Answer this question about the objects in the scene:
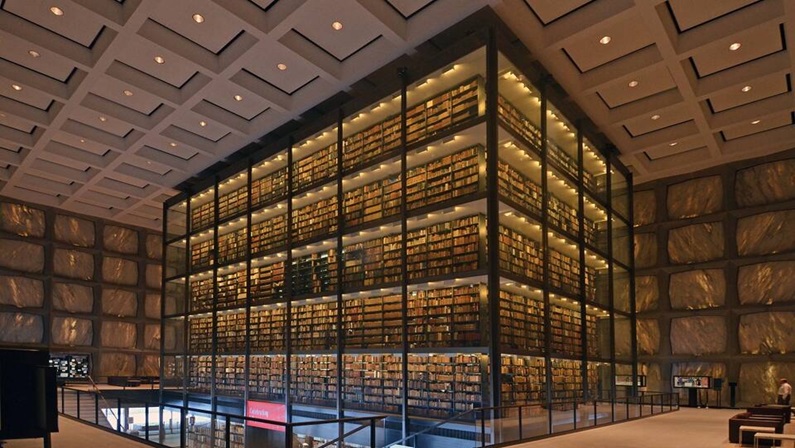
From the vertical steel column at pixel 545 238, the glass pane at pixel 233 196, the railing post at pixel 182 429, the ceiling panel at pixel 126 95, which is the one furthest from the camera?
the glass pane at pixel 233 196

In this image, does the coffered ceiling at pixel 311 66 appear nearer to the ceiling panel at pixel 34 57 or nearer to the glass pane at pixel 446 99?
the ceiling panel at pixel 34 57

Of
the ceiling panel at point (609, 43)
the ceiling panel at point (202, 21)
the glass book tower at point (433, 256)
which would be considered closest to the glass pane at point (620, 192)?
the glass book tower at point (433, 256)

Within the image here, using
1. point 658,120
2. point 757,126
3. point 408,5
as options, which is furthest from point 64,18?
point 757,126

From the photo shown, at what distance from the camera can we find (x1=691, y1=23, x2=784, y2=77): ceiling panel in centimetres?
1347

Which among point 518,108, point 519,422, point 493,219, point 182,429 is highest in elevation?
point 518,108

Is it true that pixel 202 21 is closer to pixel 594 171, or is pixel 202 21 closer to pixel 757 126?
pixel 594 171

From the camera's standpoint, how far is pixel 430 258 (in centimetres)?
1402

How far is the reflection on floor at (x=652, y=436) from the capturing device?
10.0 m

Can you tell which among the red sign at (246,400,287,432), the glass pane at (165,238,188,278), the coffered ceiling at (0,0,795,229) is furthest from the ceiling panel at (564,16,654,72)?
the glass pane at (165,238,188,278)

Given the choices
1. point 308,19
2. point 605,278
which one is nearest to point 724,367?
point 605,278

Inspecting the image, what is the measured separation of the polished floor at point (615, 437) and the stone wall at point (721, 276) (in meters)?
7.89

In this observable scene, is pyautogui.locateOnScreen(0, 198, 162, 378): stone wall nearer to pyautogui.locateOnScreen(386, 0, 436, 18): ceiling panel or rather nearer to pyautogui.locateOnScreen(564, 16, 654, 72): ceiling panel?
pyautogui.locateOnScreen(386, 0, 436, 18): ceiling panel

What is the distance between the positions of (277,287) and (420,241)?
6563mm

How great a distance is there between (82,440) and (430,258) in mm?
7781
